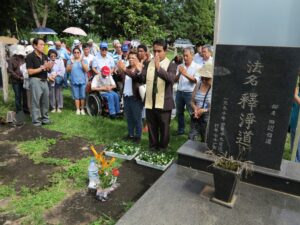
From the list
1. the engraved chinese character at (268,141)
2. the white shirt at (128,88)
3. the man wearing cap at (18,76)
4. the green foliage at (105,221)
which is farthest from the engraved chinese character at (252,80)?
the man wearing cap at (18,76)

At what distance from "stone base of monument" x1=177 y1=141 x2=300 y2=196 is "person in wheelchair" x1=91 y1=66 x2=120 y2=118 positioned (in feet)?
11.0

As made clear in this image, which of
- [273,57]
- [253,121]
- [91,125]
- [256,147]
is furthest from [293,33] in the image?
[91,125]

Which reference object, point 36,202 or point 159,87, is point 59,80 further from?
point 36,202

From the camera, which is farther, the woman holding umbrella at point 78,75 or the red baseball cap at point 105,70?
the woman holding umbrella at point 78,75

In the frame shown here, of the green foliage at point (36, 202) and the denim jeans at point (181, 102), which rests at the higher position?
the denim jeans at point (181, 102)

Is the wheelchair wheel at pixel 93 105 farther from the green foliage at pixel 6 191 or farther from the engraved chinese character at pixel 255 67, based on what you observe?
the engraved chinese character at pixel 255 67

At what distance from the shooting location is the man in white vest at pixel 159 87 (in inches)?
175

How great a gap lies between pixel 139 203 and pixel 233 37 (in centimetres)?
230

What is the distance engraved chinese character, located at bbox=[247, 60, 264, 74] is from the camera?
3.22m

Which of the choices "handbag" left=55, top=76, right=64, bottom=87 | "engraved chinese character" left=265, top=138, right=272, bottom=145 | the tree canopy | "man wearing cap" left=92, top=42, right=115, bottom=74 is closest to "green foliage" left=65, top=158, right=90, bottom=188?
"engraved chinese character" left=265, top=138, right=272, bottom=145

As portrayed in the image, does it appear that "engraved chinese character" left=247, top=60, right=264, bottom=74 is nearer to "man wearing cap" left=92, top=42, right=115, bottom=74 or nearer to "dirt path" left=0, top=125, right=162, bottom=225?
"dirt path" left=0, top=125, right=162, bottom=225

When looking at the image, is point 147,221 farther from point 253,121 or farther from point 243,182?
point 253,121

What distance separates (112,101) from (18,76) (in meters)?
2.54

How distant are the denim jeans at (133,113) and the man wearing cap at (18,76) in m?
3.47
